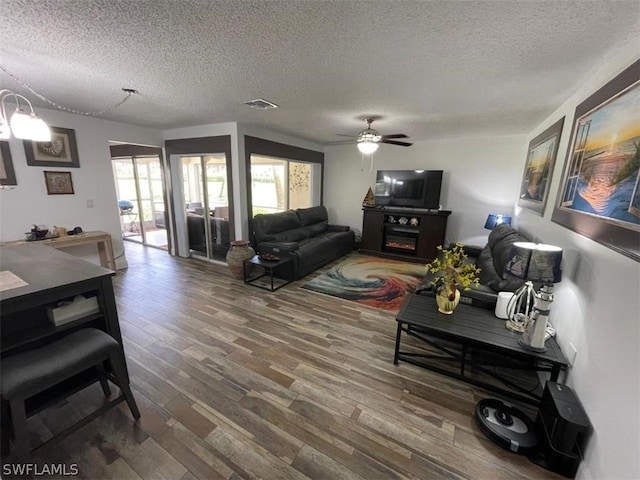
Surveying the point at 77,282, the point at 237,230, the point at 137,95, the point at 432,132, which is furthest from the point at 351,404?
the point at 432,132

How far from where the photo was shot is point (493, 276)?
2865 mm

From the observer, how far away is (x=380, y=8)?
134 centimetres

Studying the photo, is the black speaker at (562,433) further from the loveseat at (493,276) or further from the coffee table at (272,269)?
the coffee table at (272,269)

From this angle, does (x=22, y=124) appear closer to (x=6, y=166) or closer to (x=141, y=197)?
(x=6, y=166)

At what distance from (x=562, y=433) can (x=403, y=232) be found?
4408 mm

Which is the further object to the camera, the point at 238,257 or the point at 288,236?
the point at 288,236

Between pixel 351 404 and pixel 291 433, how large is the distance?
1.61 ft

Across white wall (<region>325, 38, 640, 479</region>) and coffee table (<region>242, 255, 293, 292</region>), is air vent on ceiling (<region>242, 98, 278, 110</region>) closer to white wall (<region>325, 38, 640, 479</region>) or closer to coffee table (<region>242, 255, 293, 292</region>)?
coffee table (<region>242, 255, 293, 292</region>)

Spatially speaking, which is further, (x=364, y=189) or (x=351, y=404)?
(x=364, y=189)

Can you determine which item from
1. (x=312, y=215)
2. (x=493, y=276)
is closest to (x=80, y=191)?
(x=312, y=215)

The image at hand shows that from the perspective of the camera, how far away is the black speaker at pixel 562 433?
4.67 feet

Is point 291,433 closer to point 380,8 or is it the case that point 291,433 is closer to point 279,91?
point 380,8

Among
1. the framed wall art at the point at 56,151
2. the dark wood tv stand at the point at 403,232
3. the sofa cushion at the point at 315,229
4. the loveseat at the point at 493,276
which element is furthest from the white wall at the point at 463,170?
the framed wall art at the point at 56,151

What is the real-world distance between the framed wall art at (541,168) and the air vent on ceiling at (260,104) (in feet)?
10.1
